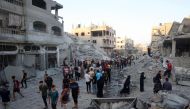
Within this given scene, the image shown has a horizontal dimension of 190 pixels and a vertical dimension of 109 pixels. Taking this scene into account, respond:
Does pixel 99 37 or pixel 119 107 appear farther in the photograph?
pixel 99 37

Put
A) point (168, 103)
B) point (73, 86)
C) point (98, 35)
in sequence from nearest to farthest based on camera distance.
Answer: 1. point (168, 103)
2. point (73, 86)
3. point (98, 35)

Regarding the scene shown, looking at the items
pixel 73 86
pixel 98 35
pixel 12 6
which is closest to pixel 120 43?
pixel 98 35

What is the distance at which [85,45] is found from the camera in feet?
196

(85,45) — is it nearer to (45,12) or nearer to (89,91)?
(45,12)

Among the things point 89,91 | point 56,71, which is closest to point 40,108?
point 89,91

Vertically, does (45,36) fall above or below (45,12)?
below

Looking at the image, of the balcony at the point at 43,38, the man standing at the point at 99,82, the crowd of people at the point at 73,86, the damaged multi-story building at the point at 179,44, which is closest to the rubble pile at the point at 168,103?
the crowd of people at the point at 73,86

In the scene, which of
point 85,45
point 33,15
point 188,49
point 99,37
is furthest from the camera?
point 99,37

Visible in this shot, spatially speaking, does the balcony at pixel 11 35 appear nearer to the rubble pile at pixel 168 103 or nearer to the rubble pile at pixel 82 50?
the rubble pile at pixel 168 103

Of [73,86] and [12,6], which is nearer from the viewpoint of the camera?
[73,86]

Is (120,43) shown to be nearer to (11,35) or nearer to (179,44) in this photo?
(179,44)

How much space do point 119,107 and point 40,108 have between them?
13.9ft

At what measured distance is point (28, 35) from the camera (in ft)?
101

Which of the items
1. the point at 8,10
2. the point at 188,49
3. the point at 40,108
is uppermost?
the point at 8,10
